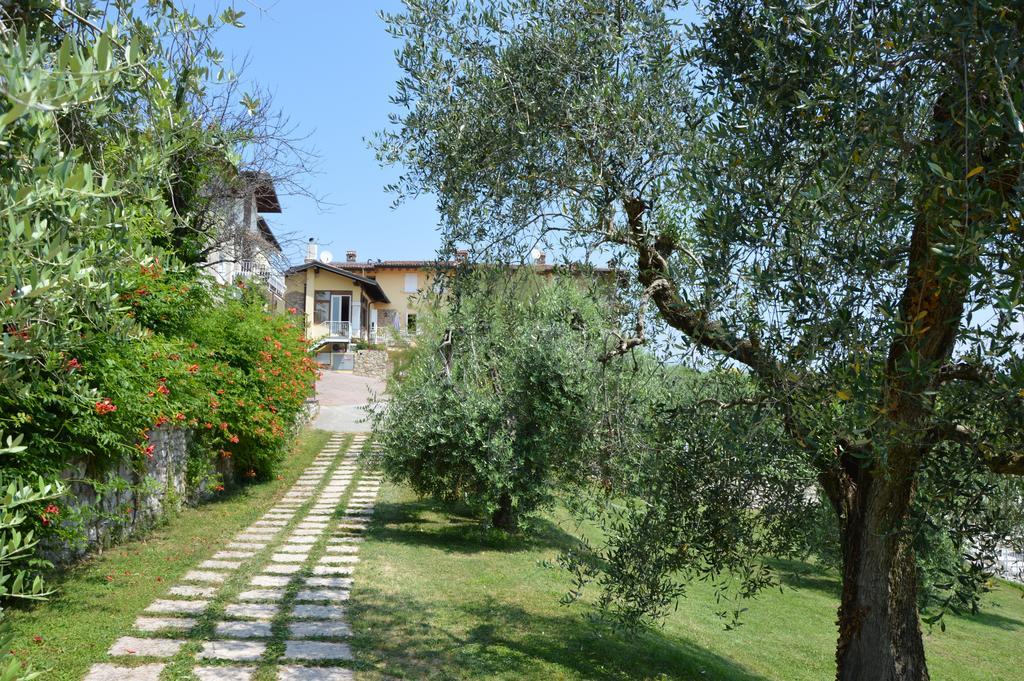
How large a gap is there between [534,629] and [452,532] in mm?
5918

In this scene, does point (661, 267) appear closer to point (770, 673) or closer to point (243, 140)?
point (243, 140)

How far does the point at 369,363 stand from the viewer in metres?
47.9

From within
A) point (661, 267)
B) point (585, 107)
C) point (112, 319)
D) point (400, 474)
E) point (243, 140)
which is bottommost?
point (400, 474)

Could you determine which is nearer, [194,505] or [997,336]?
[997,336]

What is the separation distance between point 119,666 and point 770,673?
8127mm

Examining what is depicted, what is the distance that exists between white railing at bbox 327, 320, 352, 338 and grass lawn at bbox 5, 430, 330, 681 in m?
34.0

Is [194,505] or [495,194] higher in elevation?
[495,194]

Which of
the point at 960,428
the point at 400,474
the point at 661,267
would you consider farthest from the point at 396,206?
the point at 400,474

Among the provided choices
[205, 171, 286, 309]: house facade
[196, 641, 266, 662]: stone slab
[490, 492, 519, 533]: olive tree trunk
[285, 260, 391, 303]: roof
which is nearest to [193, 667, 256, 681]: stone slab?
[196, 641, 266, 662]: stone slab

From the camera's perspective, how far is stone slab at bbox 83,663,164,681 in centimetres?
637

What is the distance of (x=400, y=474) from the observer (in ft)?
46.4

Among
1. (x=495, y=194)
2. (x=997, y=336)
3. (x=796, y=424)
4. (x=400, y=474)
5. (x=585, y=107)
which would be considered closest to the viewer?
(x=997, y=336)

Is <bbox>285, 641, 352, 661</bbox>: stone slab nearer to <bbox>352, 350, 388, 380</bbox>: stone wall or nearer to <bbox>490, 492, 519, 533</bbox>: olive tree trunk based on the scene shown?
<bbox>490, 492, 519, 533</bbox>: olive tree trunk

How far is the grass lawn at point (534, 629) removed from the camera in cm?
810
